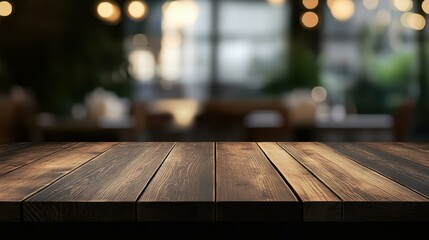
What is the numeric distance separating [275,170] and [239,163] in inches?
6.5

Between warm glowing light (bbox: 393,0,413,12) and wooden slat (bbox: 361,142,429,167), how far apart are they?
275 inches

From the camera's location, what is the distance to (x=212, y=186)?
137 centimetres

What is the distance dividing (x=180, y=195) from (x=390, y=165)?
0.75 metres

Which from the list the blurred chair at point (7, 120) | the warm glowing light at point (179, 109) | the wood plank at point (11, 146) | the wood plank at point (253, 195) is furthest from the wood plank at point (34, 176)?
the warm glowing light at point (179, 109)

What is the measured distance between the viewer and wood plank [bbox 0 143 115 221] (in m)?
1.21

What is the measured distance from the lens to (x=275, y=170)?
1.63 metres

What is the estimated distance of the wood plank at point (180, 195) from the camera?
120 cm

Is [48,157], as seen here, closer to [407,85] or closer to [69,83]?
[69,83]

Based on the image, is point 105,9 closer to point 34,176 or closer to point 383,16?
point 383,16

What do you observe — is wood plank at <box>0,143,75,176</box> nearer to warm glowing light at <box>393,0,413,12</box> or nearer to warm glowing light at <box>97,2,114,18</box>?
warm glowing light at <box>97,2,114,18</box>

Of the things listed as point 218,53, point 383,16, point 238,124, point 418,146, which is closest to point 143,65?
point 218,53
